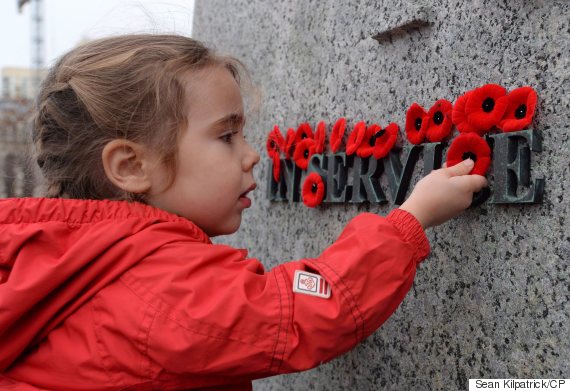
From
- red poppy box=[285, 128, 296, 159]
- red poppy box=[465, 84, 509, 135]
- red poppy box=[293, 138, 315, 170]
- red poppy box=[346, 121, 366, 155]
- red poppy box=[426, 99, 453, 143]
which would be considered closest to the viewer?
red poppy box=[465, 84, 509, 135]

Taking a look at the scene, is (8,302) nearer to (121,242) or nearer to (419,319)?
(121,242)

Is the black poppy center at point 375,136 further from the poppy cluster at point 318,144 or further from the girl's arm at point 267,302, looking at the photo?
the girl's arm at point 267,302

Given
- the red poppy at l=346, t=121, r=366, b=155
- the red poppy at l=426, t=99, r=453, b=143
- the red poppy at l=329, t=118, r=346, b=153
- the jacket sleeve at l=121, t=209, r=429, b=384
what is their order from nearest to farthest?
the jacket sleeve at l=121, t=209, r=429, b=384 < the red poppy at l=426, t=99, r=453, b=143 < the red poppy at l=346, t=121, r=366, b=155 < the red poppy at l=329, t=118, r=346, b=153

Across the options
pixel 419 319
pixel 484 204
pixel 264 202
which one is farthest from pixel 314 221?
pixel 484 204

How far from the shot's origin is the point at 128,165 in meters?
1.47

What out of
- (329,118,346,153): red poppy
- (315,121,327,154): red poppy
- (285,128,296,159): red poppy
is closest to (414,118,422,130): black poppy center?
(329,118,346,153): red poppy

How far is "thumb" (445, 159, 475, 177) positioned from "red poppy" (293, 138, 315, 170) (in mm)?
663

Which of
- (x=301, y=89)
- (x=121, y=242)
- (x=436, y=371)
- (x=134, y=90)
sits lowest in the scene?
(x=436, y=371)

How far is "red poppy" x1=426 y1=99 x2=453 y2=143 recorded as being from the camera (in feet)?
4.73

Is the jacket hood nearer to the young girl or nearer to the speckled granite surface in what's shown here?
the young girl

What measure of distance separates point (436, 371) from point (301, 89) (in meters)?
1.09

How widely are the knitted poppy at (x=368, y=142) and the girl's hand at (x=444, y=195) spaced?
0.34m

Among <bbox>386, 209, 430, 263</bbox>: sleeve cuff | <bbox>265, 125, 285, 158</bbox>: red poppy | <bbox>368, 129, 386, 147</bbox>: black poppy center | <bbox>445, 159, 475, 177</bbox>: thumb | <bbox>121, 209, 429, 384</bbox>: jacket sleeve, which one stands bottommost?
<bbox>121, 209, 429, 384</bbox>: jacket sleeve

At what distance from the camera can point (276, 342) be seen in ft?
3.99
